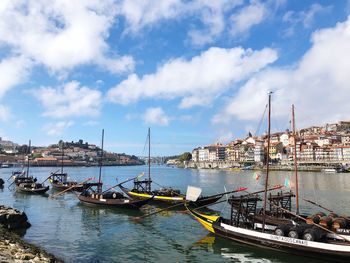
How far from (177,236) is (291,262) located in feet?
30.3

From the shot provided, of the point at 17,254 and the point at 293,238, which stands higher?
the point at 293,238

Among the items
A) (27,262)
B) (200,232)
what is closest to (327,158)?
(200,232)

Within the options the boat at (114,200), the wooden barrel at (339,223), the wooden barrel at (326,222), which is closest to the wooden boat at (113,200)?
the boat at (114,200)

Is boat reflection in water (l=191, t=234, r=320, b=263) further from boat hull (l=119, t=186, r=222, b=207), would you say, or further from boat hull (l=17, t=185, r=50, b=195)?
boat hull (l=17, t=185, r=50, b=195)

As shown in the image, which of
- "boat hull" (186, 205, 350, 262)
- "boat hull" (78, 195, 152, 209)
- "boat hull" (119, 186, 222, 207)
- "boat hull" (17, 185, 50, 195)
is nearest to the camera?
"boat hull" (186, 205, 350, 262)

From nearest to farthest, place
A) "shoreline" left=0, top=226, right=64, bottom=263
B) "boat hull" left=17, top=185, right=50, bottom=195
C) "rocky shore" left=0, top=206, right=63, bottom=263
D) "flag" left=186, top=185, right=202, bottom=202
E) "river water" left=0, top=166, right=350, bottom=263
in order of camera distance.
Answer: "shoreline" left=0, top=226, right=64, bottom=263 → "rocky shore" left=0, top=206, right=63, bottom=263 → "river water" left=0, top=166, right=350, bottom=263 → "flag" left=186, top=185, right=202, bottom=202 → "boat hull" left=17, top=185, right=50, bottom=195

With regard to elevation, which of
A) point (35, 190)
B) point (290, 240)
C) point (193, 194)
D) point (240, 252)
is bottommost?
point (240, 252)

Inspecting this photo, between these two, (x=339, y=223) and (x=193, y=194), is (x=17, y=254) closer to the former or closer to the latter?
(x=193, y=194)

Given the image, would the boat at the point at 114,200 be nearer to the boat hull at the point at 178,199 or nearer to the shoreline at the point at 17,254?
the boat hull at the point at 178,199

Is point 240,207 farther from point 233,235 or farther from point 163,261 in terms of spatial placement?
point 163,261

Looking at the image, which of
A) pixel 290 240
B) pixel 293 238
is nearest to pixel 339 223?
pixel 293 238

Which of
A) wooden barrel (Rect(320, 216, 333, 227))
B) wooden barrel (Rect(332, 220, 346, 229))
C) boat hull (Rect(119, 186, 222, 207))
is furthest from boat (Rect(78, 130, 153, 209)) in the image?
wooden barrel (Rect(332, 220, 346, 229))

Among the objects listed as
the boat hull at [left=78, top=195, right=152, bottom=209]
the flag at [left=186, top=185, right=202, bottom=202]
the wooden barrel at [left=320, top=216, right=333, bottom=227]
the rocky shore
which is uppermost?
the flag at [left=186, top=185, right=202, bottom=202]

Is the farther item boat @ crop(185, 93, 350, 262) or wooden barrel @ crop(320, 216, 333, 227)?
wooden barrel @ crop(320, 216, 333, 227)
